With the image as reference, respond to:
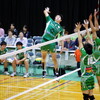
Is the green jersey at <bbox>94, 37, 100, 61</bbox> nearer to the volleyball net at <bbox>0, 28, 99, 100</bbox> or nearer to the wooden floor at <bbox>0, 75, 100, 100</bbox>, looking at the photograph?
the volleyball net at <bbox>0, 28, 99, 100</bbox>

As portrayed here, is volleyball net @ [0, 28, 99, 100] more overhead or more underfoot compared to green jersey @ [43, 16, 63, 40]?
more underfoot

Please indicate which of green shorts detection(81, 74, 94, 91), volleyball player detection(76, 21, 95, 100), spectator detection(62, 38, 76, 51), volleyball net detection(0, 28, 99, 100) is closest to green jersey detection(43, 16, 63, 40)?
volleyball net detection(0, 28, 99, 100)

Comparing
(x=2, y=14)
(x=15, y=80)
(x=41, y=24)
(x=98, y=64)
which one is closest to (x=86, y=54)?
(x=98, y=64)

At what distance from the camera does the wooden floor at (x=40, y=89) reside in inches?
238

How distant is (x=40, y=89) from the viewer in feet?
22.4

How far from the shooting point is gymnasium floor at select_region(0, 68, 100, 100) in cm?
607

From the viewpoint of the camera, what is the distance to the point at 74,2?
13562 millimetres

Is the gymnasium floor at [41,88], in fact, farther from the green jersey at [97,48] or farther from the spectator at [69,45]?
the spectator at [69,45]

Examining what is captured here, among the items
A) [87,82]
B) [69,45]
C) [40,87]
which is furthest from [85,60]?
[69,45]

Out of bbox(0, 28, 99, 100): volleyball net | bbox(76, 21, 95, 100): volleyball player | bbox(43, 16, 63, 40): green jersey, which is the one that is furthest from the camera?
bbox(43, 16, 63, 40): green jersey

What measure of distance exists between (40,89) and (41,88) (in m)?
0.12

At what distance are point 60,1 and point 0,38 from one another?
13.6ft

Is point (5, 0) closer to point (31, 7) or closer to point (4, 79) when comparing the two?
point (31, 7)

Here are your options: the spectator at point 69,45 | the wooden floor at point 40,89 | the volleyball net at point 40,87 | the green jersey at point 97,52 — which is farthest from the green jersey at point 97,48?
the spectator at point 69,45
